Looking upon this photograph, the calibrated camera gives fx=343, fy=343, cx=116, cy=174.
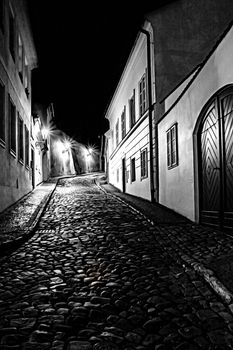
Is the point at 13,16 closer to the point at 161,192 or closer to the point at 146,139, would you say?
the point at 146,139

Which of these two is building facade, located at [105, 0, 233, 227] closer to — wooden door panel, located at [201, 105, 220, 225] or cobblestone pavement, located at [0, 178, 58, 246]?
wooden door panel, located at [201, 105, 220, 225]

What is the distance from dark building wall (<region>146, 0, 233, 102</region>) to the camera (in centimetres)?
1377

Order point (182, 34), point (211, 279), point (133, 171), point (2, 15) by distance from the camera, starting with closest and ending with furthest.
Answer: point (211, 279) → point (2, 15) → point (182, 34) → point (133, 171)

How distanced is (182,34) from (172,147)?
232 inches

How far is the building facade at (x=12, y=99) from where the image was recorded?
34.3 feet

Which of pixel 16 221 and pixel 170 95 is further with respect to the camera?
pixel 170 95

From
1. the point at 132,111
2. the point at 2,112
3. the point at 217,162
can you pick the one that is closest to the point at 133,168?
the point at 132,111

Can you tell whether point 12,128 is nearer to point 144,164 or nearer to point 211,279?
point 144,164

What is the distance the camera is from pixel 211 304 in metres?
3.62

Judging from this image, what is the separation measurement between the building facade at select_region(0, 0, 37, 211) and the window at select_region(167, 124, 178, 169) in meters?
5.17

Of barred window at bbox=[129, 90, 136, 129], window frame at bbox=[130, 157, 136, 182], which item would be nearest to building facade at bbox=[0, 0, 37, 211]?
barred window at bbox=[129, 90, 136, 129]

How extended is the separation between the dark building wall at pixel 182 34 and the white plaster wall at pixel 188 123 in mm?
2710

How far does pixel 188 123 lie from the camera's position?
9.21 m

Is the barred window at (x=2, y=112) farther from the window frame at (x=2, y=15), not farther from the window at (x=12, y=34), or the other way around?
the window at (x=12, y=34)
